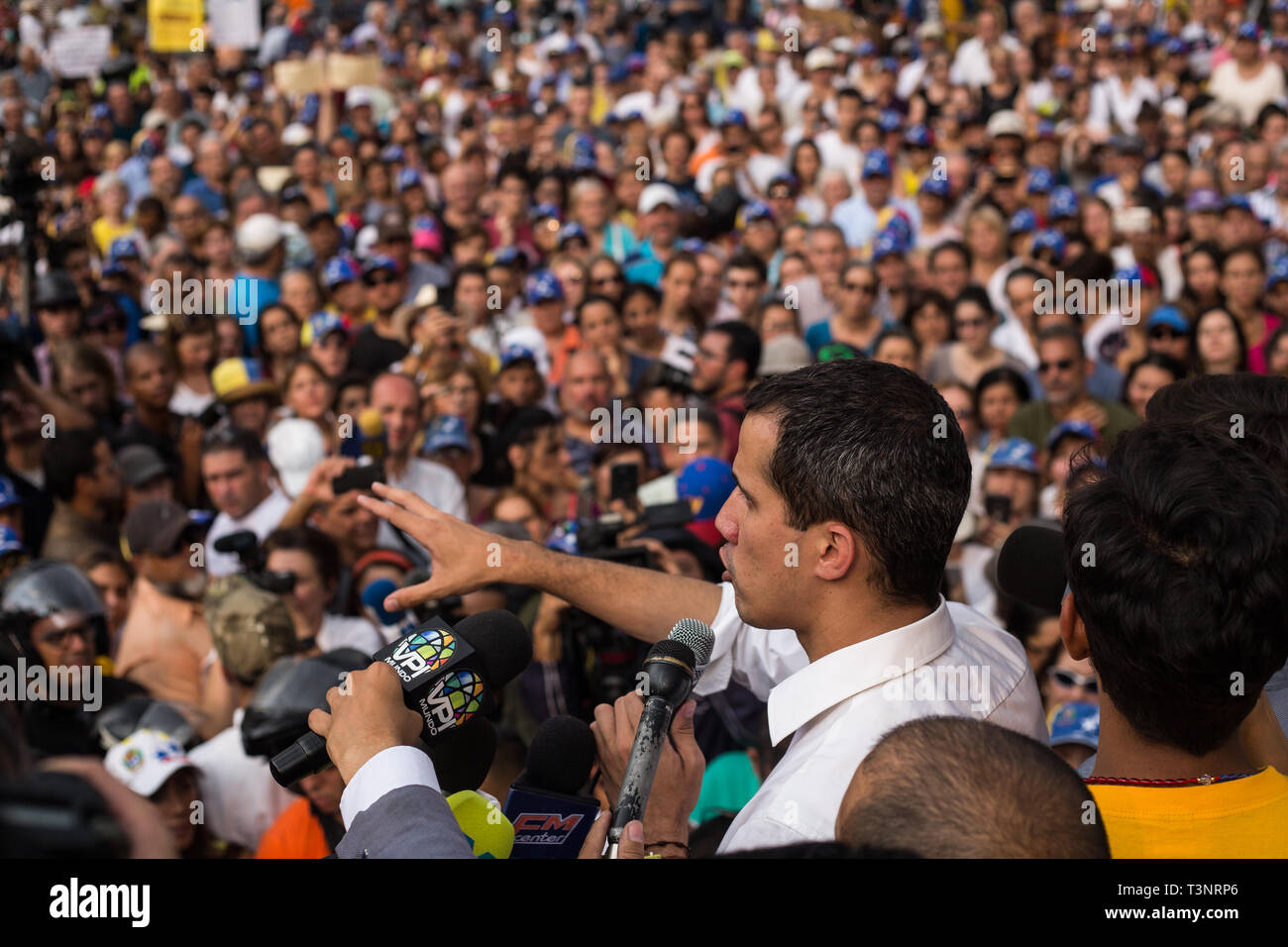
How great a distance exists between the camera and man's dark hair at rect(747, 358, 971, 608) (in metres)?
1.72

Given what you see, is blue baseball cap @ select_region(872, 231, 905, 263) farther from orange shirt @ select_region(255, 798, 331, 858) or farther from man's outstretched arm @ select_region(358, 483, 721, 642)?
man's outstretched arm @ select_region(358, 483, 721, 642)

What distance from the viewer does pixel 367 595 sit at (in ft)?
13.4

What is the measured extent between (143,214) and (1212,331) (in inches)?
280

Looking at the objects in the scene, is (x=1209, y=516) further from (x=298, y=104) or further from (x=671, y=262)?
(x=298, y=104)

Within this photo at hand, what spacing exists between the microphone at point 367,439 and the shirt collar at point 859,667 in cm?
369

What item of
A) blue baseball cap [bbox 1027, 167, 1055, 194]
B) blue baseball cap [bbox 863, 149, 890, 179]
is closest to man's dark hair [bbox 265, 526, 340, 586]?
blue baseball cap [bbox 863, 149, 890, 179]

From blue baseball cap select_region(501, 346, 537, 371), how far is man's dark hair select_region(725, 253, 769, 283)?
148cm

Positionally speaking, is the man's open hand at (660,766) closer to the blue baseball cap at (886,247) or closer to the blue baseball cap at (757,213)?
the blue baseball cap at (886,247)

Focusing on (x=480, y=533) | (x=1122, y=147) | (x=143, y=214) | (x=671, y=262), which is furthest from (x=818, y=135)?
(x=480, y=533)

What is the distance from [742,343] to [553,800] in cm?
445

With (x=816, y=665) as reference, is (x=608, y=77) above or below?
above

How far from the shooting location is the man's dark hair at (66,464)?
5.51m

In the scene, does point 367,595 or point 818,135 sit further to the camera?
point 818,135

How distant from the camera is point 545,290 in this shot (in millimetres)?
7129
